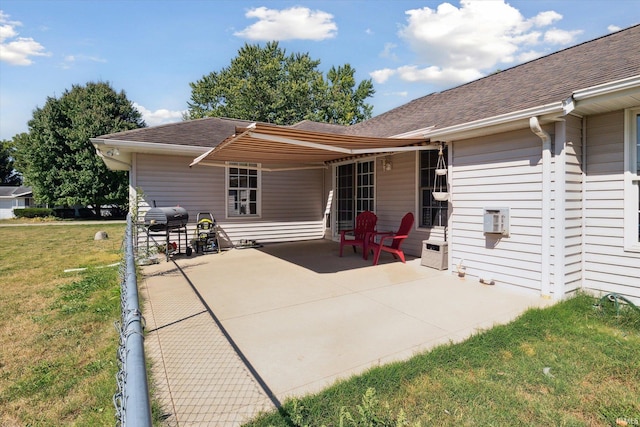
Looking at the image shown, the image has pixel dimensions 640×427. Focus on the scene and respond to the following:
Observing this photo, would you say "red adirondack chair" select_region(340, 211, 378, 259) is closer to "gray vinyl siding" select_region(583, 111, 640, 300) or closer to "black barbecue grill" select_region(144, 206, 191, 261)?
"black barbecue grill" select_region(144, 206, 191, 261)

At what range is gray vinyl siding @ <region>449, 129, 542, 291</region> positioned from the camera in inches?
186

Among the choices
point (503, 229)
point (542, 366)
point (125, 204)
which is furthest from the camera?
point (125, 204)

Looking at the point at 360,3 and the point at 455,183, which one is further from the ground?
the point at 360,3

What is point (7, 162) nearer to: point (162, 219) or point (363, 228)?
point (162, 219)

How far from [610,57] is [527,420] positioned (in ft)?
18.1

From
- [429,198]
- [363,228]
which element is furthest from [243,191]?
[429,198]

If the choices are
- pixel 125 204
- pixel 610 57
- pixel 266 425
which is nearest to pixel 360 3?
pixel 610 57

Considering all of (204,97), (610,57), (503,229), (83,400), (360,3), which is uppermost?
(204,97)

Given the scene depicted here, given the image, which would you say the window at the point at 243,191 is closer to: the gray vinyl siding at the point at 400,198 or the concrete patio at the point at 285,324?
the concrete patio at the point at 285,324

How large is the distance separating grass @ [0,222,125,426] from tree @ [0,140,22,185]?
47415 millimetres

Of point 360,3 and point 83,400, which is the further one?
point 360,3

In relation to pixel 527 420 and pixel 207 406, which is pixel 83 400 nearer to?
pixel 207 406

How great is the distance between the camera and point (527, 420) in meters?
2.19

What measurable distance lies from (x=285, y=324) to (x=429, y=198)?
473 centimetres
